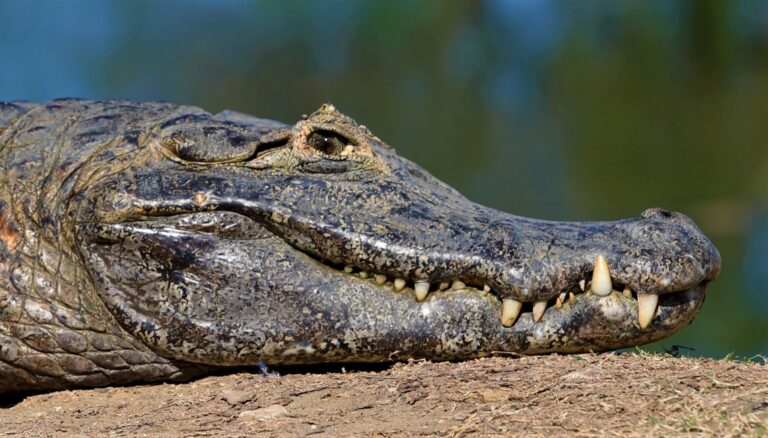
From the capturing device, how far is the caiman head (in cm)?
337

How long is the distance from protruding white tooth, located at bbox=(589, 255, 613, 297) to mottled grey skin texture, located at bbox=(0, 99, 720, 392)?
0.09 feet

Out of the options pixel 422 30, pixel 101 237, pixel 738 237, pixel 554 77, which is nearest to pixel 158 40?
pixel 422 30

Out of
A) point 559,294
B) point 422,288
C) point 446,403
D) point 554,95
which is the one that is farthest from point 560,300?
point 554,95

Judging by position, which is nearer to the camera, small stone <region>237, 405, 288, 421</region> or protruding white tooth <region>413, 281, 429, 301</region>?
small stone <region>237, 405, 288, 421</region>

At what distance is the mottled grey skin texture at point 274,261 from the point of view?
11.1 feet

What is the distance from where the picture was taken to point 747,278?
1414cm

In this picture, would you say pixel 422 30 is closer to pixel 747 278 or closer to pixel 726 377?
pixel 747 278

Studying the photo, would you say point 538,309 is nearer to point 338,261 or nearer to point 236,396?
point 338,261

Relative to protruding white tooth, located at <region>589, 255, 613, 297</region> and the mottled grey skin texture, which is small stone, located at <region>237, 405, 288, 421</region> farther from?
protruding white tooth, located at <region>589, 255, 613, 297</region>

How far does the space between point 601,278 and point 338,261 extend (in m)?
0.89

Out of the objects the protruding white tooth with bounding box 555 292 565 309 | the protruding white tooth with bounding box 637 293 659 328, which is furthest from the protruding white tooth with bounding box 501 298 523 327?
the protruding white tooth with bounding box 637 293 659 328

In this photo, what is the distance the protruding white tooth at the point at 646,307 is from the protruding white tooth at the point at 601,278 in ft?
0.37

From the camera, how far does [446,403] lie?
3.05 meters

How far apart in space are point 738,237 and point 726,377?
12.8 m
